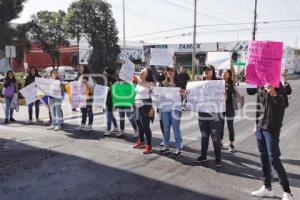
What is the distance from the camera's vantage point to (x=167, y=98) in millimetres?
8164

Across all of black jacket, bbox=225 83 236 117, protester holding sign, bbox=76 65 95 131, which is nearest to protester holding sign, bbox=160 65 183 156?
black jacket, bbox=225 83 236 117

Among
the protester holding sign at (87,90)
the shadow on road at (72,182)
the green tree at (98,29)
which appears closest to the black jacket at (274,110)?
the shadow on road at (72,182)

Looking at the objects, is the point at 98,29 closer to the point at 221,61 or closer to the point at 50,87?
the point at 50,87

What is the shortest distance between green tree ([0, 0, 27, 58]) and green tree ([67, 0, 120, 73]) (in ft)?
22.4

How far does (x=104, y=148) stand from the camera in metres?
8.80

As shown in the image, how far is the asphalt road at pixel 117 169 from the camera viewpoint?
5961 millimetres

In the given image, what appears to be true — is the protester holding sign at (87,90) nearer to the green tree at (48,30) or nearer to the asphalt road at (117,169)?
the asphalt road at (117,169)

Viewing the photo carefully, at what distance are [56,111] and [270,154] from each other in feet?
23.3

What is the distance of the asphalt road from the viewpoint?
5.96 meters

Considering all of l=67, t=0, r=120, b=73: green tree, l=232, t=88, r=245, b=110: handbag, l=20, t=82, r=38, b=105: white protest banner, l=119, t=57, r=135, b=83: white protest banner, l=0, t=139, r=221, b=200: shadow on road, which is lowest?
l=0, t=139, r=221, b=200: shadow on road

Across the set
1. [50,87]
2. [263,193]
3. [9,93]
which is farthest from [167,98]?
[9,93]

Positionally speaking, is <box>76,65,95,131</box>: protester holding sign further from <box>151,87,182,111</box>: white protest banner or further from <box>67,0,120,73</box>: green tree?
<box>67,0,120,73</box>: green tree

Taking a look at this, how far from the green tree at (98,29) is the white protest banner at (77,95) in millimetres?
24693

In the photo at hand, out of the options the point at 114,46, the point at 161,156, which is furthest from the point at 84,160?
the point at 114,46
